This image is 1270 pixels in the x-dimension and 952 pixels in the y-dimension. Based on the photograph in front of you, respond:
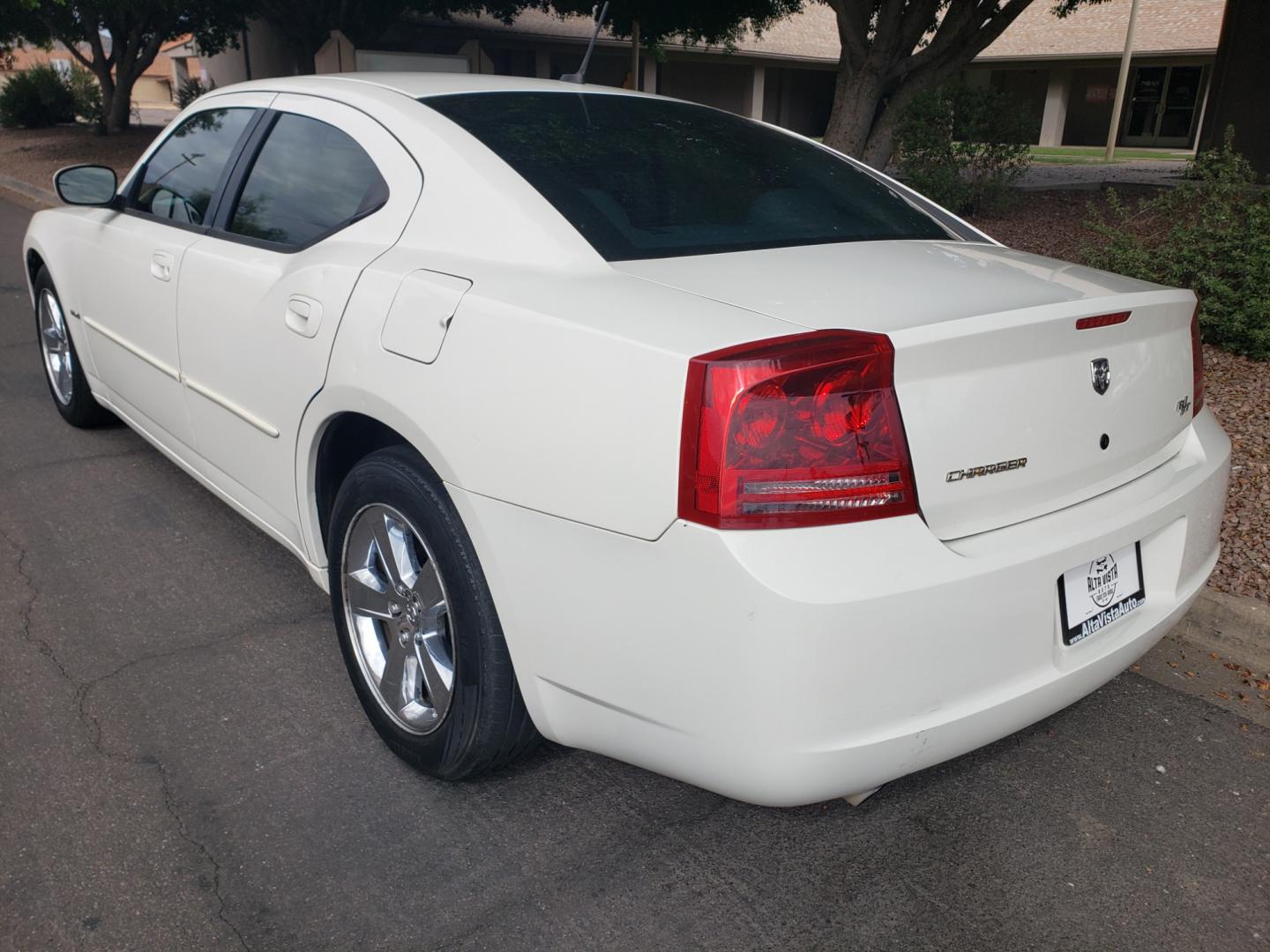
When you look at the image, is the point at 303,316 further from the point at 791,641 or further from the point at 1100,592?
the point at 1100,592

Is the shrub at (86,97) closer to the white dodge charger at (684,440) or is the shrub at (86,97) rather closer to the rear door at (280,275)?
the rear door at (280,275)

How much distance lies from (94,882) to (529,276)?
159cm

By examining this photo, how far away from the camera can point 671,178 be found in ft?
8.98

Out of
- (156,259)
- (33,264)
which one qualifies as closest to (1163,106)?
(33,264)

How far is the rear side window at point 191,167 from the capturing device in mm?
3557

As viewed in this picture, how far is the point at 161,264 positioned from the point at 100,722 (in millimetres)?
1595

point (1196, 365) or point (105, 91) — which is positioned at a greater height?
point (105, 91)

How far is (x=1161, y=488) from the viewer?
93.4 inches

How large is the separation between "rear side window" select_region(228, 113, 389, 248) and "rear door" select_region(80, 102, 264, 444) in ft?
0.82

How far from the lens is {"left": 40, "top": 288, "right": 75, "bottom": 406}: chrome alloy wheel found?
5.04 m

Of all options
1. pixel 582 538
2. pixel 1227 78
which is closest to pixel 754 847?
pixel 582 538

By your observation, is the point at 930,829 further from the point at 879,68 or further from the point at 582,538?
the point at 879,68

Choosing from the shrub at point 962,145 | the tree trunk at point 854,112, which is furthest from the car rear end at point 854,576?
the shrub at point 962,145

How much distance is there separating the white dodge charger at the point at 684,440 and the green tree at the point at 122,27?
1843 centimetres
